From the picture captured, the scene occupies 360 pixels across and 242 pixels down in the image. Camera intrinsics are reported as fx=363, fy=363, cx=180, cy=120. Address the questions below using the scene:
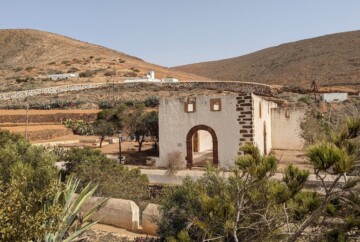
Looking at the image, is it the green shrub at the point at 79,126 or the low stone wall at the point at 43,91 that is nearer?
the green shrub at the point at 79,126

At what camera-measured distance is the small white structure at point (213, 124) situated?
15109 mm

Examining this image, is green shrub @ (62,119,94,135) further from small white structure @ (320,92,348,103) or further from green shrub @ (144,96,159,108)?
small white structure @ (320,92,348,103)

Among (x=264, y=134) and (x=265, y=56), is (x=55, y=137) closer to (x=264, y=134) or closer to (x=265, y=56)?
(x=264, y=134)

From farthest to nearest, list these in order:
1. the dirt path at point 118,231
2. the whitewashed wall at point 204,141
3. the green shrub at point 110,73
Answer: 1. the green shrub at point 110,73
2. the whitewashed wall at point 204,141
3. the dirt path at point 118,231

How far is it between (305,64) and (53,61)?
48.0 m

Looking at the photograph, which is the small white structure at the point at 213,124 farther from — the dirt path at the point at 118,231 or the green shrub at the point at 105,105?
the green shrub at the point at 105,105

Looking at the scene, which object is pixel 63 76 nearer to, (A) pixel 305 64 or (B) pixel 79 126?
(B) pixel 79 126

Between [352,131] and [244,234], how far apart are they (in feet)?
9.22

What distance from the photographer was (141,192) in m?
11.3

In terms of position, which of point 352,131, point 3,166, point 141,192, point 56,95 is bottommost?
point 141,192

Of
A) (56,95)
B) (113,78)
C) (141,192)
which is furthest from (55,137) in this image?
(113,78)

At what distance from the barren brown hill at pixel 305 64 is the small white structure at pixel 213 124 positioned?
125 ft

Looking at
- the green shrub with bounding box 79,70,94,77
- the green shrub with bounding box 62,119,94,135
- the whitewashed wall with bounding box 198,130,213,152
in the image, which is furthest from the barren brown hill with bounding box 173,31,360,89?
the green shrub with bounding box 62,119,94,135

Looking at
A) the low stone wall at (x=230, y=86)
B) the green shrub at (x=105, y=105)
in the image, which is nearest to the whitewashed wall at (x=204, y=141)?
the green shrub at (x=105, y=105)
